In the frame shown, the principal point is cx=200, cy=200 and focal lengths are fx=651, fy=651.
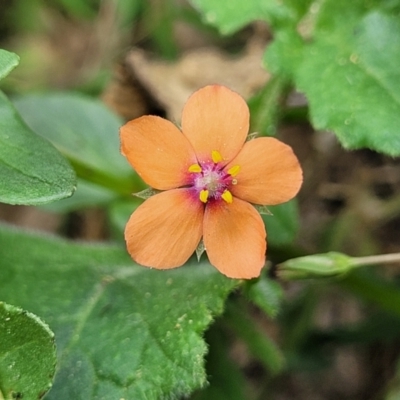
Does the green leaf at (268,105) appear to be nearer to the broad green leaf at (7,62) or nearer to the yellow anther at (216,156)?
the yellow anther at (216,156)

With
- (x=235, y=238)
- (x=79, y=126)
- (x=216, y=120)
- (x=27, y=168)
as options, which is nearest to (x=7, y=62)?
(x=27, y=168)

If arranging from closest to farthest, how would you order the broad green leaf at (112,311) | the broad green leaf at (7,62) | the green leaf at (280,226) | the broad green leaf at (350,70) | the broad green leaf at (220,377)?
the broad green leaf at (7,62)
the broad green leaf at (112,311)
the broad green leaf at (350,70)
the green leaf at (280,226)
the broad green leaf at (220,377)

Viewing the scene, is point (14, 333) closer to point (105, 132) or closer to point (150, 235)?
point (150, 235)

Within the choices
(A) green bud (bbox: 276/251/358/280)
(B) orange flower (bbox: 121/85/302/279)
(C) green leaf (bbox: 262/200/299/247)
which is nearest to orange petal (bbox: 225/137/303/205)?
(B) orange flower (bbox: 121/85/302/279)

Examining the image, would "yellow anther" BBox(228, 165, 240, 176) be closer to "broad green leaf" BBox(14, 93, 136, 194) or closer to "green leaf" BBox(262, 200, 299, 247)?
"green leaf" BBox(262, 200, 299, 247)

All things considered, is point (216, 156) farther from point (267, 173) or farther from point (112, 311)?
point (112, 311)

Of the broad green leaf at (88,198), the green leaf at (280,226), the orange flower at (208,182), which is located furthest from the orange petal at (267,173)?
the broad green leaf at (88,198)
